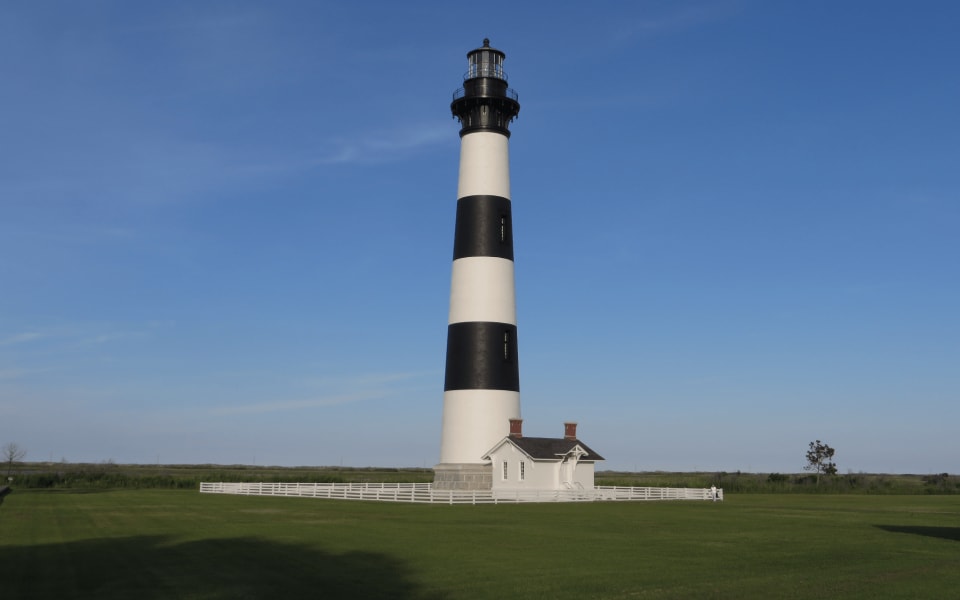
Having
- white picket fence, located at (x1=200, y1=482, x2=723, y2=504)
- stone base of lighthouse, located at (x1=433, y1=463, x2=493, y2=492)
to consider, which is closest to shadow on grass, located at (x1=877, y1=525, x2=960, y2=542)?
white picket fence, located at (x1=200, y1=482, x2=723, y2=504)

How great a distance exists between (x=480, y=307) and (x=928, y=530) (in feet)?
79.2

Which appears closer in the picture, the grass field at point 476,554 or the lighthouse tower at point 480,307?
the grass field at point 476,554

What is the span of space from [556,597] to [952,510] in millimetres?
31855

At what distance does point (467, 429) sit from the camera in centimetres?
4638

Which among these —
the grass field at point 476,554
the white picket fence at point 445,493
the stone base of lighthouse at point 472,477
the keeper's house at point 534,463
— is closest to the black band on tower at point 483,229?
the keeper's house at point 534,463

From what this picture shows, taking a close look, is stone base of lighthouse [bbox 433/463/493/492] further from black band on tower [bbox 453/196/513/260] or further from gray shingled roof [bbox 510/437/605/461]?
black band on tower [bbox 453/196/513/260]

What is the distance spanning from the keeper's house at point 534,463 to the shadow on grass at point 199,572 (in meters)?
23.4

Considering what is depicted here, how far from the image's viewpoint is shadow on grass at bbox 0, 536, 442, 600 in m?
15.7

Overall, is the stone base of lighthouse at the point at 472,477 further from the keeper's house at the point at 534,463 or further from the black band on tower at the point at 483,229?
the black band on tower at the point at 483,229

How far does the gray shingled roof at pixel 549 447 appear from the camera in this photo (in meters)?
45.9

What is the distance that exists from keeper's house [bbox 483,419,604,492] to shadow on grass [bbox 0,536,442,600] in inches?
921

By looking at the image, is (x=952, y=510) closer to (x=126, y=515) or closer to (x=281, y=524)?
(x=281, y=524)

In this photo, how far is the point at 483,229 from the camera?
156 ft

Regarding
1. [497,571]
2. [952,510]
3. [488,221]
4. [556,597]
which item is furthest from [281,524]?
[952,510]
